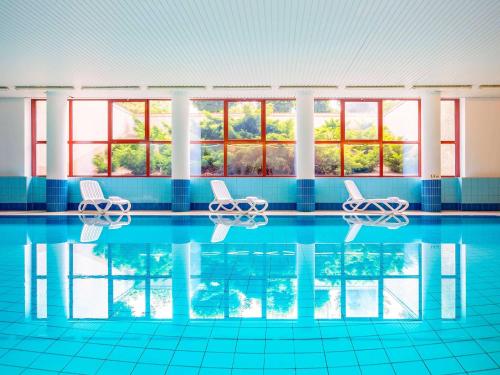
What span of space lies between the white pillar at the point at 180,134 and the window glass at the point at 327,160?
386cm

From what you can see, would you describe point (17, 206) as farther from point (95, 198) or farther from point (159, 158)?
point (159, 158)

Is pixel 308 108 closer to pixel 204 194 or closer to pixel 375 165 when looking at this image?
pixel 375 165

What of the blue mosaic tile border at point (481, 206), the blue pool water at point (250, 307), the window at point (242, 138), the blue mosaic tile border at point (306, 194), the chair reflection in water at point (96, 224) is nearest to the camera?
the blue pool water at point (250, 307)

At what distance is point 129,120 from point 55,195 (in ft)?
9.78

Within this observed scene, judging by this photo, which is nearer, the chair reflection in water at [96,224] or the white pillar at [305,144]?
the chair reflection in water at [96,224]

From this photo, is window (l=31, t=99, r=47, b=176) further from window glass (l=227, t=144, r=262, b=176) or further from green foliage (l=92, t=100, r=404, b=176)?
window glass (l=227, t=144, r=262, b=176)

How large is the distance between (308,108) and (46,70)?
641 centimetres

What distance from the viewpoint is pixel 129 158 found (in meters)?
11.9

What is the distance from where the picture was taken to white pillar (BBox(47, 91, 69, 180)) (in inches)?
428

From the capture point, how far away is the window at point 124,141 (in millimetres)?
11883

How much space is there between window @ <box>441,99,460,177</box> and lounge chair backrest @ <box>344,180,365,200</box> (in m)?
2.91

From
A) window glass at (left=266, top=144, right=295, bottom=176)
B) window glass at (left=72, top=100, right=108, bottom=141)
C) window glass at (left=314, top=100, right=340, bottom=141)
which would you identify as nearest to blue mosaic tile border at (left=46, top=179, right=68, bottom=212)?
window glass at (left=72, top=100, right=108, bottom=141)

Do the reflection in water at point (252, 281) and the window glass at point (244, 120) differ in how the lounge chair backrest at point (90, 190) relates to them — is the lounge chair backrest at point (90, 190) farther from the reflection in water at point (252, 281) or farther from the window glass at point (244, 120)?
the reflection in water at point (252, 281)

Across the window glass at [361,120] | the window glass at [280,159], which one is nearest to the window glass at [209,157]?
the window glass at [280,159]
